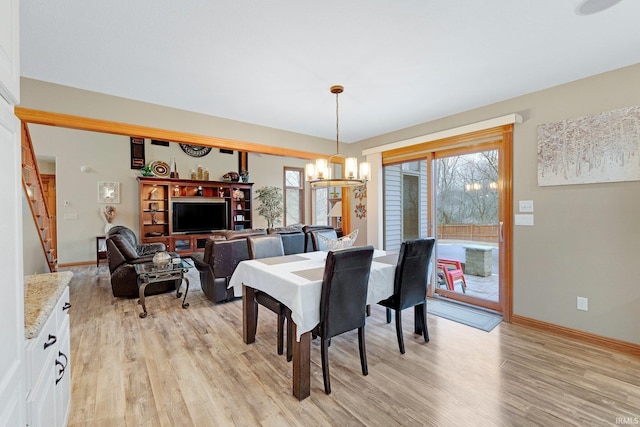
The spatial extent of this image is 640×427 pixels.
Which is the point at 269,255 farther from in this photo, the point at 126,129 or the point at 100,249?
the point at 100,249

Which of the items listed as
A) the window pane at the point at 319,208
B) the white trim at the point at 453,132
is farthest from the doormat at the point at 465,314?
the window pane at the point at 319,208

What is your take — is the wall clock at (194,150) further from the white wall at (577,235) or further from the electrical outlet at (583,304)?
the electrical outlet at (583,304)

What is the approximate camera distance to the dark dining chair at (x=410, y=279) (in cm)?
256

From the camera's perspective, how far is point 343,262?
2053mm

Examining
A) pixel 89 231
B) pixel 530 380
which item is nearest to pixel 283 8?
pixel 530 380

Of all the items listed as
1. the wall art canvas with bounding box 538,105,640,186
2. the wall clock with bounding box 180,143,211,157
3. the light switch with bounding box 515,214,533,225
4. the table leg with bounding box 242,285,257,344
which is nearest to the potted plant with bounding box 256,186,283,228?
the wall clock with bounding box 180,143,211,157

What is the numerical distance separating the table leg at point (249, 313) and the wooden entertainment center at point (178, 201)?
208 inches

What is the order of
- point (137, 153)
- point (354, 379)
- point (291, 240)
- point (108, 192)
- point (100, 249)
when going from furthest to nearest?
point (137, 153) → point (108, 192) → point (100, 249) → point (291, 240) → point (354, 379)

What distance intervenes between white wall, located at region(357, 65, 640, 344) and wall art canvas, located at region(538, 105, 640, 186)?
0.23 feet

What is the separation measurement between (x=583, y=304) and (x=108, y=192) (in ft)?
27.7

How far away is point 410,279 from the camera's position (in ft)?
8.60

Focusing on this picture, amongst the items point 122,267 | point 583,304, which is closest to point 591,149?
point 583,304

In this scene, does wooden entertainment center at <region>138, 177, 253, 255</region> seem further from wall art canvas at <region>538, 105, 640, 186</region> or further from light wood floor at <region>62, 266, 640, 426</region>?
wall art canvas at <region>538, 105, 640, 186</region>

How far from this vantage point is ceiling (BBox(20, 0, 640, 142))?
184cm
